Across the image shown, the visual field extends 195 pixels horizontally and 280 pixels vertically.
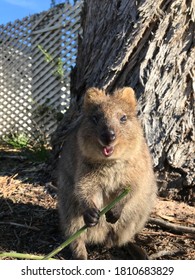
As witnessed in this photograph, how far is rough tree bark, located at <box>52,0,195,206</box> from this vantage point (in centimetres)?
436

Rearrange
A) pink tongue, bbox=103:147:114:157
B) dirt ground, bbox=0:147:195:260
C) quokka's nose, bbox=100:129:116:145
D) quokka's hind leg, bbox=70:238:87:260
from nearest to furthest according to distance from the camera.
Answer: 1. quokka's nose, bbox=100:129:116:145
2. pink tongue, bbox=103:147:114:157
3. quokka's hind leg, bbox=70:238:87:260
4. dirt ground, bbox=0:147:195:260

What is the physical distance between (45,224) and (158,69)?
1.84m

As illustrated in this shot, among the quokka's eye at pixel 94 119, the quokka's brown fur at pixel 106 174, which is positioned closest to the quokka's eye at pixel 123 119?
the quokka's brown fur at pixel 106 174

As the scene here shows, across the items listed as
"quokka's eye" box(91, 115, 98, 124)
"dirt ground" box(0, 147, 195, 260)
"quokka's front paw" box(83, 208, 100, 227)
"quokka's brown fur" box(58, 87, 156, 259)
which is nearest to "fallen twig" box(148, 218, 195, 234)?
"dirt ground" box(0, 147, 195, 260)

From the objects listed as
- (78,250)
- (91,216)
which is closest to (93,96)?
(91,216)

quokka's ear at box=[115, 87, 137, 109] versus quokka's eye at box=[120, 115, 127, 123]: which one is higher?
quokka's ear at box=[115, 87, 137, 109]

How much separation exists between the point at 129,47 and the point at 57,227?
1834 millimetres

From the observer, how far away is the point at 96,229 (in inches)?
147

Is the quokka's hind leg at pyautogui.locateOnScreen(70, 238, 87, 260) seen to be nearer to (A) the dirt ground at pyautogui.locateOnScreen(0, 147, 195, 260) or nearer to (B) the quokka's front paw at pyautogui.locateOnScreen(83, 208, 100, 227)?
(A) the dirt ground at pyautogui.locateOnScreen(0, 147, 195, 260)

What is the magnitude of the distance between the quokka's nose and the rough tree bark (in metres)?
1.30

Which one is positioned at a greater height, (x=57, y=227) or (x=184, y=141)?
(x=184, y=141)

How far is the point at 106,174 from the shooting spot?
3.52 metres

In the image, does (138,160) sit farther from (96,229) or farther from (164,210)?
(164,210)
